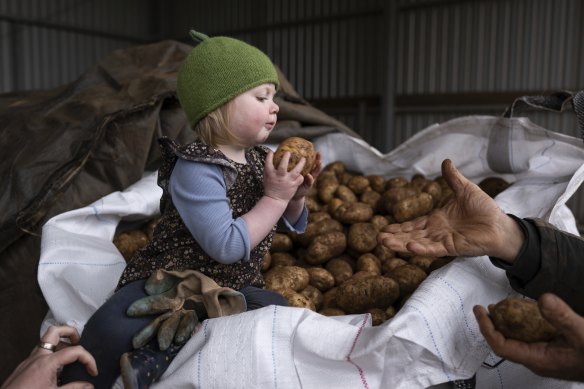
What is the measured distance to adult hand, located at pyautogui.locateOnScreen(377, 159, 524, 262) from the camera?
1.36 m

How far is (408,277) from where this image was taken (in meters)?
1.90

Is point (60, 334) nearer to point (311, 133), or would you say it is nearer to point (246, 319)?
point (246, 319)

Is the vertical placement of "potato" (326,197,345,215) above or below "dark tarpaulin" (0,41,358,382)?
below

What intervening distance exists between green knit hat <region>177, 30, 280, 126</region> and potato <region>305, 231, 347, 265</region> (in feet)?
2.74

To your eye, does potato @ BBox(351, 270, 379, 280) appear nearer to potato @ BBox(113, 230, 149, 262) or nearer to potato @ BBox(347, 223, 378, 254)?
potato @ BBox(347, 223, 378, 254)

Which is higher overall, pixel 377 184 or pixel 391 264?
pixel 377 184

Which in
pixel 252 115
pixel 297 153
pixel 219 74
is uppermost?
pixel 219 74

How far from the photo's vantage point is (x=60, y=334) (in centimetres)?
146

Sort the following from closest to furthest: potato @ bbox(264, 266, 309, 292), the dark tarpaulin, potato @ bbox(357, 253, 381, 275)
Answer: potato @ bbox(264, 266, 309, 292), the dark tarpaulin, potato @ bbox(357, 253, 381, 275)

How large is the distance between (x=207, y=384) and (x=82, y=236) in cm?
91

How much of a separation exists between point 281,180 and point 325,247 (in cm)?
81

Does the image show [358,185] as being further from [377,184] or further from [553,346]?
[553,346]

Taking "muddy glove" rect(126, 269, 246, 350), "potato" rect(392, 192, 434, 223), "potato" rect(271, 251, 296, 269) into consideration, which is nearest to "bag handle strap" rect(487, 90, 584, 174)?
"potato" rect(392, 192, 434, 223)

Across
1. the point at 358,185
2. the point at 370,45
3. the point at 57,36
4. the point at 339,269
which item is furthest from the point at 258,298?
the point at 57,36
